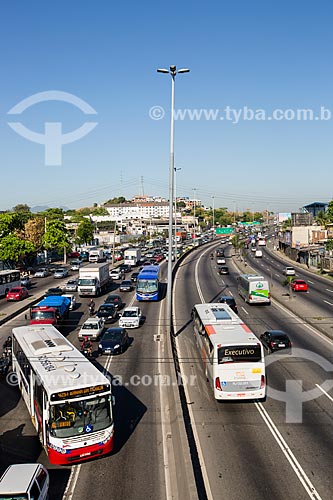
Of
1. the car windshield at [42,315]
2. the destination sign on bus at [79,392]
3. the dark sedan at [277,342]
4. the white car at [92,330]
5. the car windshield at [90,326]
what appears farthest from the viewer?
the car windshield at [42,315]

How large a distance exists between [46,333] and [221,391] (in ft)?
26.4

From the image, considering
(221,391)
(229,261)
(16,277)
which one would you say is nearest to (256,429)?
(221,391)

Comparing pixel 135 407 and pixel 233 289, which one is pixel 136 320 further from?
pixel 233 289

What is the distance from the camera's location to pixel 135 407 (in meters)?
18.4

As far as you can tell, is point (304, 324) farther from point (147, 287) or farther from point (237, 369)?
point (237, 369)

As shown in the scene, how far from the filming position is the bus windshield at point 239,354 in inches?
711

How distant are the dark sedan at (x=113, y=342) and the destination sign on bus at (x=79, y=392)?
11.8m

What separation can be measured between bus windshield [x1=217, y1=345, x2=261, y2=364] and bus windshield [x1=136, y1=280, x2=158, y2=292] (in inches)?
1030

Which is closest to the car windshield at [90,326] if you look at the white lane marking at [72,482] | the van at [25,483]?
the white lane marking at [72,482]

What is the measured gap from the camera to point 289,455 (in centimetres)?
1436

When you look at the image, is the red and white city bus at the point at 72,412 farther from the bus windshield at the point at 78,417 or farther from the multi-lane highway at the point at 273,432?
the multi-lane highway at the point at 273,432

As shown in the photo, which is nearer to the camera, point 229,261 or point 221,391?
point 221,391

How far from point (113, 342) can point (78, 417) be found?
40.5ft

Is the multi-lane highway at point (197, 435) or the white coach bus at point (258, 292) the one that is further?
the white coach bus at point (258, 292)
